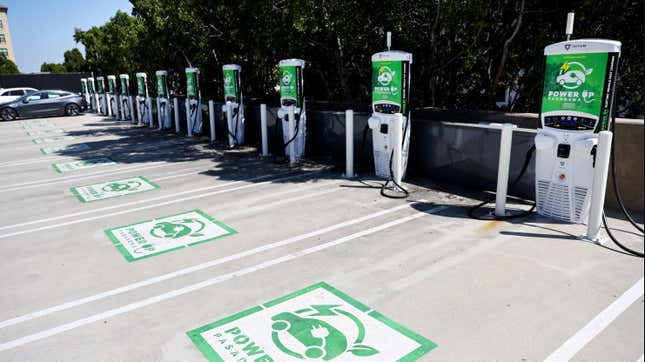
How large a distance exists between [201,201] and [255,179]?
1442mm

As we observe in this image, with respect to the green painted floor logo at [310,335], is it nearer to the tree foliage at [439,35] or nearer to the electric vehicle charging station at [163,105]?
the tree foliage at [439,35]

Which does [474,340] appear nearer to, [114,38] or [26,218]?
[26,218]

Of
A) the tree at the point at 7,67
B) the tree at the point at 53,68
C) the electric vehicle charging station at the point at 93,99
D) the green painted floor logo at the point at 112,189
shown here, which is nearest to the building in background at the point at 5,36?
the tree at the point at 53,68

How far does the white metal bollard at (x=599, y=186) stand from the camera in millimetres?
4469

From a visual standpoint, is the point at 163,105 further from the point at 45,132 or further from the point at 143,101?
the point at 45,132

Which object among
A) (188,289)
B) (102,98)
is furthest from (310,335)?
(102,98)

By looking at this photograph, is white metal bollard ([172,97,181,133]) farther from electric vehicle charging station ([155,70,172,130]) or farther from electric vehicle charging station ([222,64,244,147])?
electric vehicle charging station ([222,64,244,147])

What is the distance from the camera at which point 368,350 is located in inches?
119

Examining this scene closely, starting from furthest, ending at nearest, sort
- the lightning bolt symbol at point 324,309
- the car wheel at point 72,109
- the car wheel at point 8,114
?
1. the car wheel at point 72,109
2. the car wheel at point 8,114
3. the lightning bolt symbol at point 324,309

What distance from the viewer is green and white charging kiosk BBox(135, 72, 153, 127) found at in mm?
16172

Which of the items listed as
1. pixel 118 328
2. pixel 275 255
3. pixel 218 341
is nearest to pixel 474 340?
pixel 218 341

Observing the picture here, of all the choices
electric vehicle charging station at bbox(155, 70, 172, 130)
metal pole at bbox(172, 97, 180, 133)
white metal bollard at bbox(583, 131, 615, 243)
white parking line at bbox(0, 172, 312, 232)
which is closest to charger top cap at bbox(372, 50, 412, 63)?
white parking line at bbox(0, 172, 312, 232)

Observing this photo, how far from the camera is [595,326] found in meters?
3.22

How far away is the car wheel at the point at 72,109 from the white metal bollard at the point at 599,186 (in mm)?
22751
